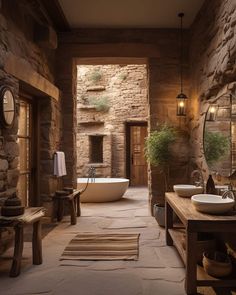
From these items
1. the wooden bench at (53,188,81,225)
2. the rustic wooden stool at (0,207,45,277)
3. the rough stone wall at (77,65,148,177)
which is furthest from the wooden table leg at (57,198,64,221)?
the rough stone wall at (77,65,148,177)

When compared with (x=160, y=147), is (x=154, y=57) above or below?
above

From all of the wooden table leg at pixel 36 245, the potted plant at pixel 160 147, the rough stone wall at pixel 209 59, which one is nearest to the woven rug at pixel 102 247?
the wooden table leg at pixel 36 245

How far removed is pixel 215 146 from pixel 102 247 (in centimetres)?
164

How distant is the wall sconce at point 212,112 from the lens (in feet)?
11.5

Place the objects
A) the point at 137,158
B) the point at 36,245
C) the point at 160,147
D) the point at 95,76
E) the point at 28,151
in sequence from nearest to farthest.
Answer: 1. the point at 36,245
2. the point at 28,151
3. the point at 160,147
4. the point at 95,76
5. the point at 137,158

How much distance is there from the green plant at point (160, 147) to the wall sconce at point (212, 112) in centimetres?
87

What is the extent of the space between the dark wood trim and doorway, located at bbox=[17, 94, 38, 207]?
122 cm

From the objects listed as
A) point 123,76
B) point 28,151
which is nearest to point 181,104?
point 28,151

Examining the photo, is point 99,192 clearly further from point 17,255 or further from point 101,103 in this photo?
point 17,255

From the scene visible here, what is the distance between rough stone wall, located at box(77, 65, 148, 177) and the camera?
29.1ft

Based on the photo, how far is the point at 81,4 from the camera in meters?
4.17

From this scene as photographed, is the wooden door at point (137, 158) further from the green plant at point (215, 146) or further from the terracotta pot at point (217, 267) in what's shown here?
the terracotta pot at point (217, 267)

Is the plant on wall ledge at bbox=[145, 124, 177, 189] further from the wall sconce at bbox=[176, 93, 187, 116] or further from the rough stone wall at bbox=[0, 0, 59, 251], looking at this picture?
the rough stone wall at bbox=[0, 0, 59, 251]

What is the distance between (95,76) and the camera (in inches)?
354
